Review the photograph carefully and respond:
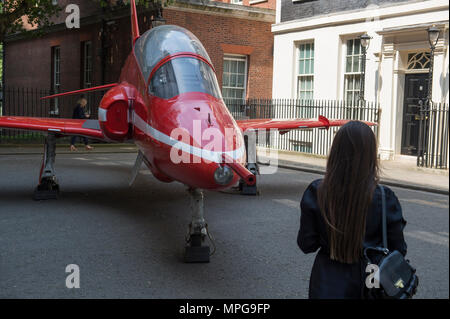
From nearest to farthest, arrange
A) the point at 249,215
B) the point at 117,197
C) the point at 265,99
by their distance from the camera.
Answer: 1. the point at 249,215
2. the point at 117,197
3. the point at 265,99

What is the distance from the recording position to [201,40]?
822 inches

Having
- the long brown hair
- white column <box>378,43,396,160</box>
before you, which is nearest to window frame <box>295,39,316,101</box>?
white column <box>378,43,396,160</box>

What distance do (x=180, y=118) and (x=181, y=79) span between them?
744 millimetres

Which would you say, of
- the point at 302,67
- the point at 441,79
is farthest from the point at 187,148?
the point at 302,67

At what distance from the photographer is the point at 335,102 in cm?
1733

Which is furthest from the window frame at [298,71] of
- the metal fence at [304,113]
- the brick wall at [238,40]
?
the brick wall at [238,40]

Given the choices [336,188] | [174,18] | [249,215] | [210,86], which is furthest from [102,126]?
[174,18]

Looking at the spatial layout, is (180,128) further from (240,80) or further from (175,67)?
(240,80)

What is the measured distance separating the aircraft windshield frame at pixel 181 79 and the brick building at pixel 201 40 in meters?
14.4

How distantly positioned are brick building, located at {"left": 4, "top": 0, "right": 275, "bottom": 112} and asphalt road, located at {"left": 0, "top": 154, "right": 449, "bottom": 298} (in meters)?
11.3

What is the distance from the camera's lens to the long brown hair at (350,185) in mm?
2150

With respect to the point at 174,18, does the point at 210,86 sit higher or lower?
lower

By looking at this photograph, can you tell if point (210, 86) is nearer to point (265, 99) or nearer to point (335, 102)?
point (335, 102)

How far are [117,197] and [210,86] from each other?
4214 millimetres
